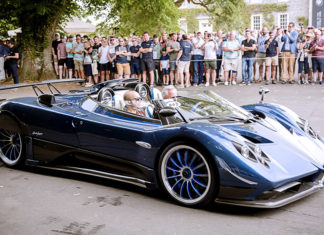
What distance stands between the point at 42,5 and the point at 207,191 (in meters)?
16.1

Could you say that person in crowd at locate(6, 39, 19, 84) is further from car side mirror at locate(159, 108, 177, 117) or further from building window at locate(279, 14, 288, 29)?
building window at locate(279, 14, 288, 29)

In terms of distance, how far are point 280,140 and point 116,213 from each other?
1.99m

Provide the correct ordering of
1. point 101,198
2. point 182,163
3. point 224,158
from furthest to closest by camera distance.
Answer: point 101,198
point 182,163
point 224,158

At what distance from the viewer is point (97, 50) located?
17.5 m

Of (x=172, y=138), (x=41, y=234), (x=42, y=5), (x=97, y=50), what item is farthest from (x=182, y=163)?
(x=42, y=5)

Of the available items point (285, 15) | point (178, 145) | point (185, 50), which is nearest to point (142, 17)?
point (185, 50)

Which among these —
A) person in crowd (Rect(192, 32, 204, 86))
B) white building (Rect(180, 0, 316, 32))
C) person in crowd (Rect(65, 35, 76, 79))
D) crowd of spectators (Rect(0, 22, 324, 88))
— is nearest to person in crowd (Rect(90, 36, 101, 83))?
crowd of spectators (Rect(0, 22, 324, 88))

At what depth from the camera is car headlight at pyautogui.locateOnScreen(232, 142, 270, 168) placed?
4.36 meters

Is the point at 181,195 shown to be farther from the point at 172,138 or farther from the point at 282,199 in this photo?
the point at 282,199

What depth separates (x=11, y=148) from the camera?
255 inches

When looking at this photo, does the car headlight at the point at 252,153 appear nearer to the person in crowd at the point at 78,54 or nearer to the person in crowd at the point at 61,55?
the person in crowd at the point at 78,54

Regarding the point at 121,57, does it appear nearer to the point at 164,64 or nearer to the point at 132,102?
the point at 164,64

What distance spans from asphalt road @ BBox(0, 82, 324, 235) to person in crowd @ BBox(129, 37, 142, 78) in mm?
10851

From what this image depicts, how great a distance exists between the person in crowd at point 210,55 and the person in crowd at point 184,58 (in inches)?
22.7
